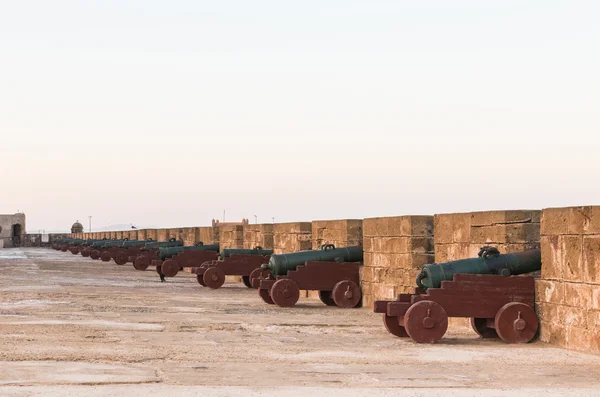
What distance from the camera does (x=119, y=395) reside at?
619cm

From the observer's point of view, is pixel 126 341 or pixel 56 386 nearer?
pixel 56 386

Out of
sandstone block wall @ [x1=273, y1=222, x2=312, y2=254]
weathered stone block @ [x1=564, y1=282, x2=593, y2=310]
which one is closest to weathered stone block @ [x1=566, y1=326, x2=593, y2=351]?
weathered stone block @ [x1=564, y1=282, x2=593, y2=310]

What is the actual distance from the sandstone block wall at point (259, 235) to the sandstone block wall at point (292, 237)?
78cm

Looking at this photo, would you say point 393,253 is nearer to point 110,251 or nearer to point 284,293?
point 284,293

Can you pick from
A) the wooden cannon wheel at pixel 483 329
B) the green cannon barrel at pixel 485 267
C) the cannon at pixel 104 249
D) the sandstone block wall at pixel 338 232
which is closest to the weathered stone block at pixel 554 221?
the green cannon barrel at pixel 485 267

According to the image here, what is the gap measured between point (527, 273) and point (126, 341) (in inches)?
166

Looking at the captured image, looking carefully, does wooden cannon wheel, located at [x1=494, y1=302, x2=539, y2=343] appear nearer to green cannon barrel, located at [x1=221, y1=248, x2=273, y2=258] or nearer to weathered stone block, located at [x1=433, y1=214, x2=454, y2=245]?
weathered stone block, located at [x1=433, y1=214, x2=454, y2=245]

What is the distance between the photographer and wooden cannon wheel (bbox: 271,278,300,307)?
46.7 feet

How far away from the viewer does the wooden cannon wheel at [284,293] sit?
561 inches

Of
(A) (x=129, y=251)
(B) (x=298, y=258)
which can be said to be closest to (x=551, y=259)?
(B) (x=298, y=258)

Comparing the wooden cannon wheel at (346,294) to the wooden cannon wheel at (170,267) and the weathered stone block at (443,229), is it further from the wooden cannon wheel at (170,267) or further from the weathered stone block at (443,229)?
the wooden cannon wheel at (170,267)

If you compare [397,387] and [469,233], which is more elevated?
[469,233]

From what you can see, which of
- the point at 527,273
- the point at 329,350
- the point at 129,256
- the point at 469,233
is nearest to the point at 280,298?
the point at 469,233

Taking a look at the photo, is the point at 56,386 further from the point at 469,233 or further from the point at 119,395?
the point at 469,233
